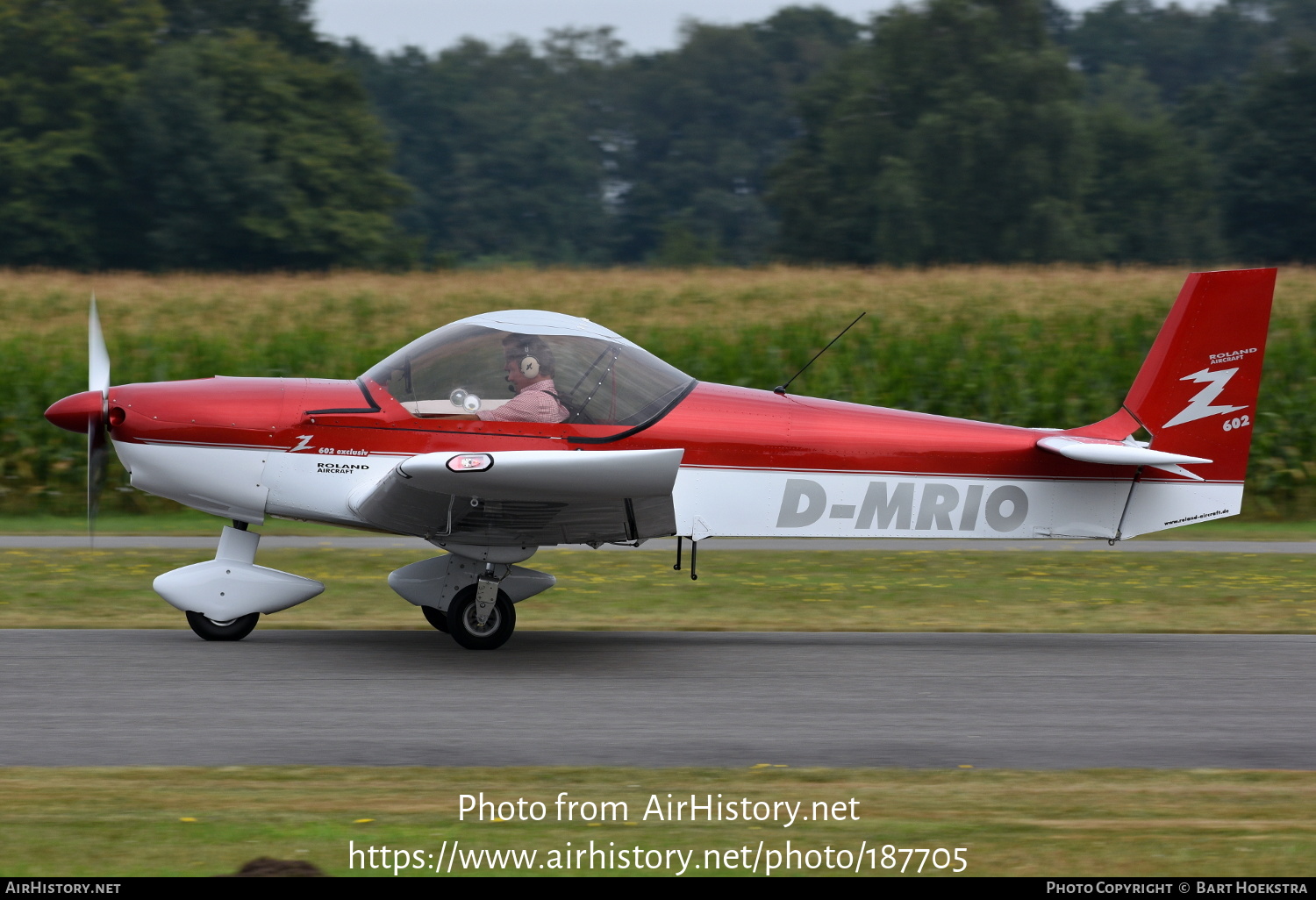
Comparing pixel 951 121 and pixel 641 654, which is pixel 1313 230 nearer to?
pixel 951 121

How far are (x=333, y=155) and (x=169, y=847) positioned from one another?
147 ft

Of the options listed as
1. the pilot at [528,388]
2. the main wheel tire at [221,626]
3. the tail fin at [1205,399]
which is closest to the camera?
the pilot at [528,388]

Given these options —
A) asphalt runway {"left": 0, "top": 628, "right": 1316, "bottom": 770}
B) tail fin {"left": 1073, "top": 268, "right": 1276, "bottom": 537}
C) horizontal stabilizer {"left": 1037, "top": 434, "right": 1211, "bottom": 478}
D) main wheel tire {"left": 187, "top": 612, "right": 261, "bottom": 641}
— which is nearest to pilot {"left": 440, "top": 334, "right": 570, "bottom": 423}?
asphalt runway {"left": 0, "top": 628, "right": 1316, "bottom": 770}

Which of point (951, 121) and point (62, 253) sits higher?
point (951, 121)

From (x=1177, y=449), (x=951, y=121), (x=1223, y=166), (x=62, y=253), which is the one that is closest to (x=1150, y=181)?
(x=1223, y=166)

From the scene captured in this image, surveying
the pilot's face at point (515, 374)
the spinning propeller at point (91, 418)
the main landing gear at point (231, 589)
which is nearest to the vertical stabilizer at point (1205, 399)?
the pilot's face at point (515, 374)

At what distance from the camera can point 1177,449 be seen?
367 inches

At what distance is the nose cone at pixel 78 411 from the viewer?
8.45 m

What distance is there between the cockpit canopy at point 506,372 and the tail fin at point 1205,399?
11.0ft

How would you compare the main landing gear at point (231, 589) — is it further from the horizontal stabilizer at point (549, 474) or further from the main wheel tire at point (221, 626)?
the horizontal stabilizer at point (549, 474)

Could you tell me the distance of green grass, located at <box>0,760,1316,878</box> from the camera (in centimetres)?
490

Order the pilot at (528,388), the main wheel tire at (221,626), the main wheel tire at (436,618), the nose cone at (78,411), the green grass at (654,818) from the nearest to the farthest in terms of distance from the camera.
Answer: the green grass at (654,818)
the nose cone at (78,411)
the pilot at (528,388)
the main wheel tire at (221,626)
the main wheel tire at (436,618)

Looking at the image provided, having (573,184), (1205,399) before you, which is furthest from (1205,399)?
(573,184)

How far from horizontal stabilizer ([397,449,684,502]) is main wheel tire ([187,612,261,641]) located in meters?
1.88
